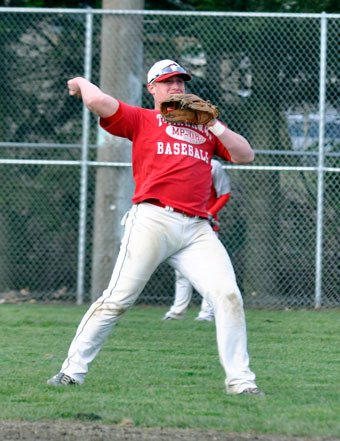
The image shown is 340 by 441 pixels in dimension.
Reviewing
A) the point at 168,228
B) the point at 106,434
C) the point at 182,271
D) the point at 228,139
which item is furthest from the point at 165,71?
the point at 106,434

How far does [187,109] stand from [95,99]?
0.57m

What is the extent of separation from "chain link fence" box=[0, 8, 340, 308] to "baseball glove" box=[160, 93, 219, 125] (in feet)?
21.1

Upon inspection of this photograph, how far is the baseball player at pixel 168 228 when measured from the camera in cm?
698

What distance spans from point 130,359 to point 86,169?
17.2ft

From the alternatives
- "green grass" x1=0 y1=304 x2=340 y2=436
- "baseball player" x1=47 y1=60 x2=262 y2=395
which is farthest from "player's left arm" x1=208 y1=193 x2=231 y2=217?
"baseball player" x1=47 y1=60 x2=262 y2=395

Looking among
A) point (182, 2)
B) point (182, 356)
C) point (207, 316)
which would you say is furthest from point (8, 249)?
point (182, 356)

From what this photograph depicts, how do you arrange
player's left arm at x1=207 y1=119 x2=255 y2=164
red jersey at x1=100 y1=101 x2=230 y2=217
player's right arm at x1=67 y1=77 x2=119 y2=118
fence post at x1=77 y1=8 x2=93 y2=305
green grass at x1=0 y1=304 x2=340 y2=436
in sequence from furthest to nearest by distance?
1. fence post at x1=77 y1=8 x2=93 y2=305
2. red jersey at x1=100 y1=101 x2=230 y2=217
3. player's left arm at x1=207 y1=119 x2=255 y2=164
4. player's right arm at x1=67 y1=77 x2=119 y2=118
5. green grass at x1=0 y1=304 x2=340 y2=436

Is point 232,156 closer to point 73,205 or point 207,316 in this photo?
point 207,316

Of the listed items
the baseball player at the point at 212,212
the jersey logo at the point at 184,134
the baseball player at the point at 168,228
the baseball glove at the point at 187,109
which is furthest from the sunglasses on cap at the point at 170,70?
the baseball player at the point at 212,212

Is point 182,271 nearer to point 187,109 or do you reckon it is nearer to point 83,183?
point 187,109

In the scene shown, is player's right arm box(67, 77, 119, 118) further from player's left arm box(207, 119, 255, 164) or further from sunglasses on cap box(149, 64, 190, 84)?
player's left arm box(207, 119, 255, 164)

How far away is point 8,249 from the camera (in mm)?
14188

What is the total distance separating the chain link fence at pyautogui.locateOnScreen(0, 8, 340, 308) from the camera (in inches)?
536

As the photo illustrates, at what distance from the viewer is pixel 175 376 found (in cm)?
793
